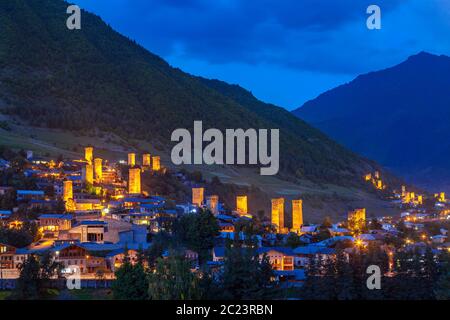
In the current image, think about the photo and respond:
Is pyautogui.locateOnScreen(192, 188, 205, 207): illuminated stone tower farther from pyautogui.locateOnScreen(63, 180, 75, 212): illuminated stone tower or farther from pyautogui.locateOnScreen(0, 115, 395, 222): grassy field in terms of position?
pyautogui.locateOnScreen(0, 115, 395, 222): grassy field

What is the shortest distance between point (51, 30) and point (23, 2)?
8339mm

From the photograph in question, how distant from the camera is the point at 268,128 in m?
138

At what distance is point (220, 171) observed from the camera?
315ft

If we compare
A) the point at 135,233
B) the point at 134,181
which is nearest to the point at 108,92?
the point at 134,181

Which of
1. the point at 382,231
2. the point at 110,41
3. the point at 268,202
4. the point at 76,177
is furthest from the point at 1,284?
the point at 110,41

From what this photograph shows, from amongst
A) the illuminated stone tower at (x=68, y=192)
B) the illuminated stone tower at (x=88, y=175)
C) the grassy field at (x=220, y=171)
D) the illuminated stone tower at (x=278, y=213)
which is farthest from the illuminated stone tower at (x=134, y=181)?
the grassy field at (x=220, y=171)

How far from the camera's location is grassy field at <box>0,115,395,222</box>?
79.9 metres

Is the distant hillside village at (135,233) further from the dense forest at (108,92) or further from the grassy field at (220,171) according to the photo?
the dense forest at (108,92)

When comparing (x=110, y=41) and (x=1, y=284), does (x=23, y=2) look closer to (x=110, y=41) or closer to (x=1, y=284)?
(x=110, y=41)

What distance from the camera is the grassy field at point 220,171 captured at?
79.9 metres

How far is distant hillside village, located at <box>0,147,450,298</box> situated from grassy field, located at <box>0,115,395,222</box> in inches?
492

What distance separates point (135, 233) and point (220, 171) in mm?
56312

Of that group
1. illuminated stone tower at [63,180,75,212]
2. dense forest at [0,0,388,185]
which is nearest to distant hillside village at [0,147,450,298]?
illuminated stone tower at [63,180,75,212]

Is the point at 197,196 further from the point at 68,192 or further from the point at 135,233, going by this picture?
the point at 135,233
